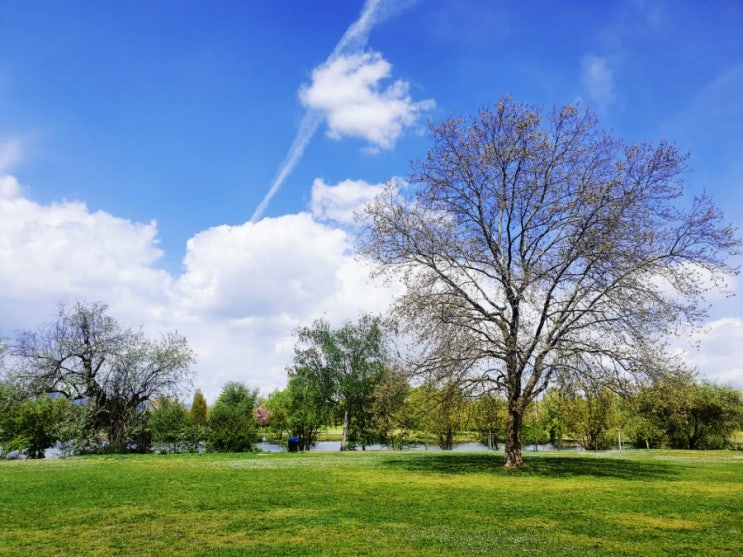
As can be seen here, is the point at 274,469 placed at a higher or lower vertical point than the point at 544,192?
lower

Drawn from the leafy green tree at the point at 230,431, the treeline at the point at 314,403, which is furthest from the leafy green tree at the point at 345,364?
the leafy green tree at the point at 230,431

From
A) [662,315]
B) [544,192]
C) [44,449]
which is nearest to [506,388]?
[662,315]

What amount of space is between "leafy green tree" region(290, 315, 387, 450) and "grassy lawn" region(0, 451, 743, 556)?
29.4 metres

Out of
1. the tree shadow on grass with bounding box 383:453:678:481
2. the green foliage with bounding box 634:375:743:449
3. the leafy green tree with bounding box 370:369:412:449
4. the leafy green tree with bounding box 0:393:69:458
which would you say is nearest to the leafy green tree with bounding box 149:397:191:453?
the leafy green tree with bounding box 0:393:69:458

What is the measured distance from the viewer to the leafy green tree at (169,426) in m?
40.1

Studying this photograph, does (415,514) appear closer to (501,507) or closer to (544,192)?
(501,507)

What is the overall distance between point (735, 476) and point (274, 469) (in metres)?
19.5

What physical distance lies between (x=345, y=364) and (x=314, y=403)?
5.17 m

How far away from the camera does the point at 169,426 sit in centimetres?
4044

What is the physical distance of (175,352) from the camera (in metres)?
42.5

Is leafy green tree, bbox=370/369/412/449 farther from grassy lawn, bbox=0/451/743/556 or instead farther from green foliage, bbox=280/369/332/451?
green foliage, bbox=280/369/332/451

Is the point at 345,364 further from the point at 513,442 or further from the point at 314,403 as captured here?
the point at 513,442

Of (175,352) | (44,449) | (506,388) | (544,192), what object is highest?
(544,192)

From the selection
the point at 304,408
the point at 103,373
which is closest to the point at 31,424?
the point at 103,373
